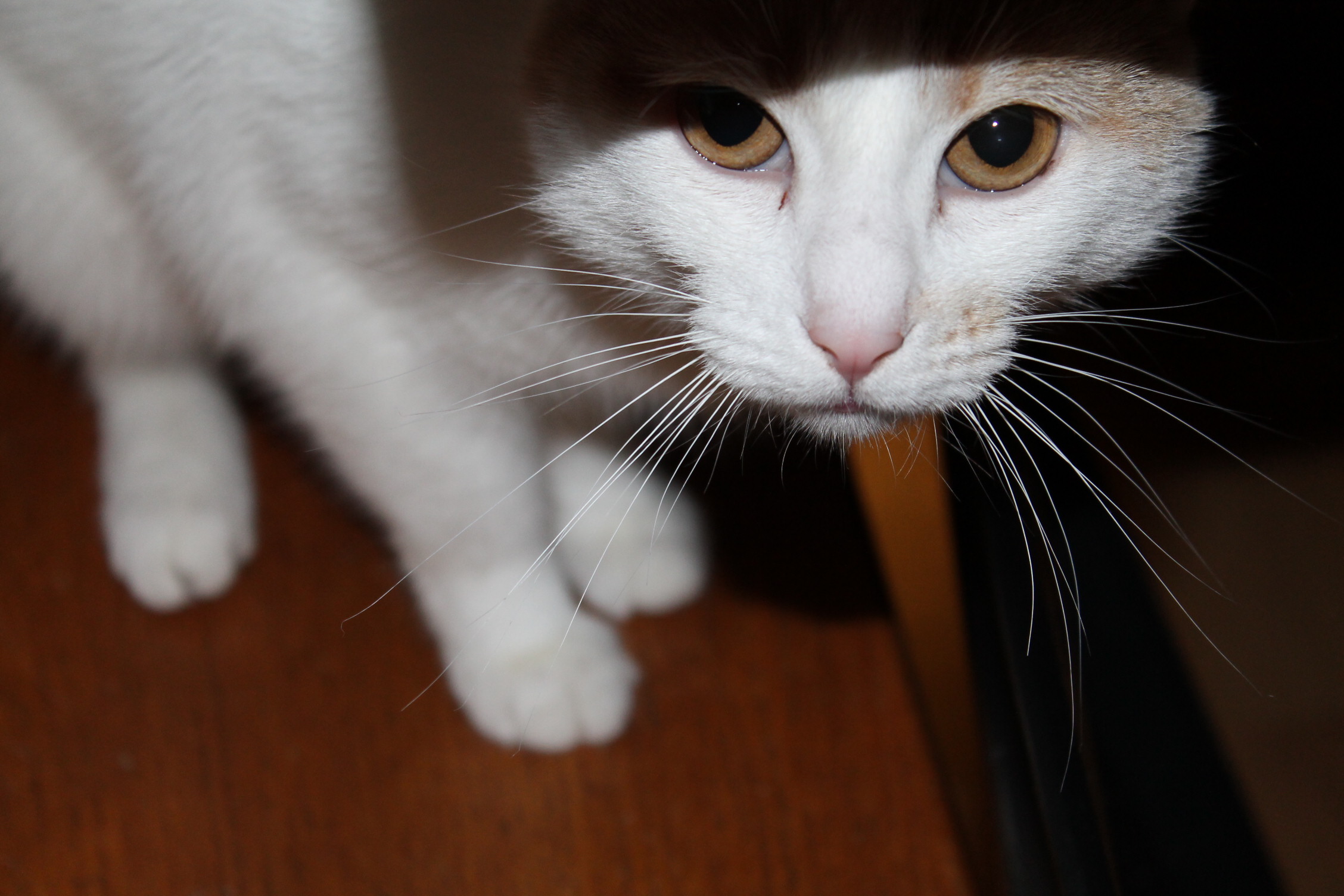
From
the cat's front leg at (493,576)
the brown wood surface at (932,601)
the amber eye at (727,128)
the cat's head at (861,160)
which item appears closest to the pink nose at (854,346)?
the cat's head at (861,160)

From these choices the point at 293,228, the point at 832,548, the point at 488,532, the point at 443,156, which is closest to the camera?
the point at 443,156

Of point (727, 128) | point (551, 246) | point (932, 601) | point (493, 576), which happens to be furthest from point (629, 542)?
point (727, 128)

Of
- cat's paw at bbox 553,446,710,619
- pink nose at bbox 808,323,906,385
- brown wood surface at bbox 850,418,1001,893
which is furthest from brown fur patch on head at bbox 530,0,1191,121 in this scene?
cat's paw at bbox 553,446,710,619

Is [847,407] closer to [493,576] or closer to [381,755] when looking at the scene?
[493,576]

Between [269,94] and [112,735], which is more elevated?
[269,94]

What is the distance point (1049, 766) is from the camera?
2.57 ft

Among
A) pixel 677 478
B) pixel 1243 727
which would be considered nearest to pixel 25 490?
pixel 677 478

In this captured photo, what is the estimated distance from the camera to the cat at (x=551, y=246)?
0.57m

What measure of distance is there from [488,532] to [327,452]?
0.56ft

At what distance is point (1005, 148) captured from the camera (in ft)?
1.97

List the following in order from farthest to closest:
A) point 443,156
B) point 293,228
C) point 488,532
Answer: point 488,532
point 293,228
point 443,156

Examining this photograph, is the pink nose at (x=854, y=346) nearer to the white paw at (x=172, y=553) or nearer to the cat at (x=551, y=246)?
the cat at (x=551, y=246)

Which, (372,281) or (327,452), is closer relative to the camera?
(372,281)

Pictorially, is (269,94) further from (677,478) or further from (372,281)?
(677,478)
